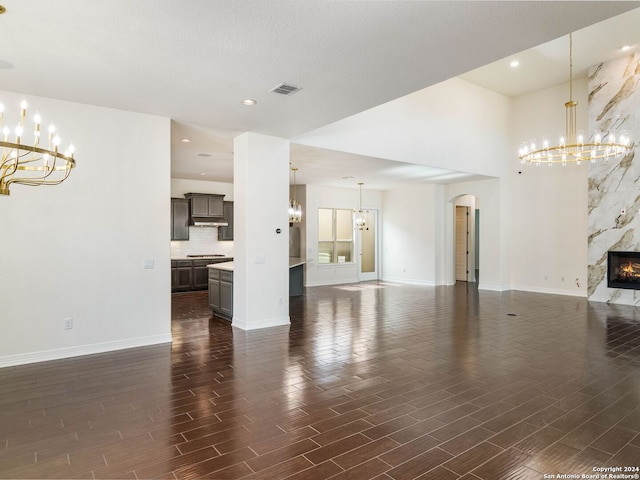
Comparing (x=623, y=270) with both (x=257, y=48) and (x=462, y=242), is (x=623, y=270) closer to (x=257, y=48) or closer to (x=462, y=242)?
(x=462, y=242)

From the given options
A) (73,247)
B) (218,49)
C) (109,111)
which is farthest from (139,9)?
(73,247)

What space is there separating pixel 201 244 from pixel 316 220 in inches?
127

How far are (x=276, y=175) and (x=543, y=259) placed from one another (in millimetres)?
7405

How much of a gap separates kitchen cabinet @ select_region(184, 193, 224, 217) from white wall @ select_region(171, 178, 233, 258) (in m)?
0.31

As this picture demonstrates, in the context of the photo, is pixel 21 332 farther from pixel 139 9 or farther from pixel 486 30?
pixel 486 30

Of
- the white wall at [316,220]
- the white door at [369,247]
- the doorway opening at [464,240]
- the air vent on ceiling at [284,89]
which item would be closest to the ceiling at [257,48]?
the air vent on ceiling at [284,89]

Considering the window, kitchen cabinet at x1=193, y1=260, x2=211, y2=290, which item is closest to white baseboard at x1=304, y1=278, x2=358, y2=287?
the window

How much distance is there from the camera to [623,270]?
A: 787 cm

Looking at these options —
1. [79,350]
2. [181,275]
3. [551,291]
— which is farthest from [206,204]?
[551,291]

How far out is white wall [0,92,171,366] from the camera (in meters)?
4.07

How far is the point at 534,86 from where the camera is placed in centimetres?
931

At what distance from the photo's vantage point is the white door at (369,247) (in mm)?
12125

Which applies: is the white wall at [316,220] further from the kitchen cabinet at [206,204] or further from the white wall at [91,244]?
the white wall at [91,244]

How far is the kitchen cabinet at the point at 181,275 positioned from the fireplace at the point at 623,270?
9.54m
